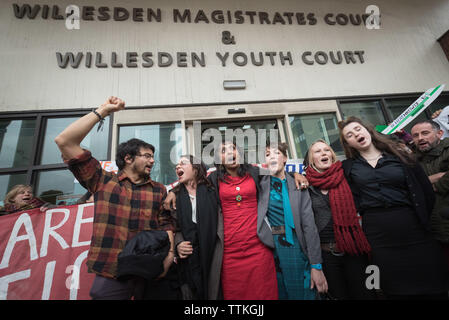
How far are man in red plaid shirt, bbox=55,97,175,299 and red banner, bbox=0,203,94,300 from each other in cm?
93

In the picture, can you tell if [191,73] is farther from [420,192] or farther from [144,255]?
[420,192]

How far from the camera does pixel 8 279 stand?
1.94m

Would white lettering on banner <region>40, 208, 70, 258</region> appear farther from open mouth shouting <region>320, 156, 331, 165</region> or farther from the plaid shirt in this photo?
open mouth shouting <region>320, 156, 331, 165</region>

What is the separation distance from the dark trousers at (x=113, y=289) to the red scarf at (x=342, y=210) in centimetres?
170

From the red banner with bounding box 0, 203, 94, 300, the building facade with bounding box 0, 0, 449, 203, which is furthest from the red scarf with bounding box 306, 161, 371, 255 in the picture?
the red banner with bounding box 0, 203, 94, 300

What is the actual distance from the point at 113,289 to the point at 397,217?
2304 mm

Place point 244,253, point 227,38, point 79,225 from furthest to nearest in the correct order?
point 227,38 → point 79,225 → point 244,253

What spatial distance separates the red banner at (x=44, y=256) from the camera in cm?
196

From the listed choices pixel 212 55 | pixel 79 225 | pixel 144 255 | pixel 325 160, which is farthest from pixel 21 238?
pixel 212 55

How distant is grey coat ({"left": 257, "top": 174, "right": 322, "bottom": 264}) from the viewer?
173 cm

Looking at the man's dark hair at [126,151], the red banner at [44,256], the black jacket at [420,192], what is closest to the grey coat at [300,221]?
the black jacket at [420,192]

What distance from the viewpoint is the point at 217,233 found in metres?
1.77

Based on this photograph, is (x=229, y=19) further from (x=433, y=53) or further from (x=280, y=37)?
(x=433, y=53)

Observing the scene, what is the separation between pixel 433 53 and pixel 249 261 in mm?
6991
